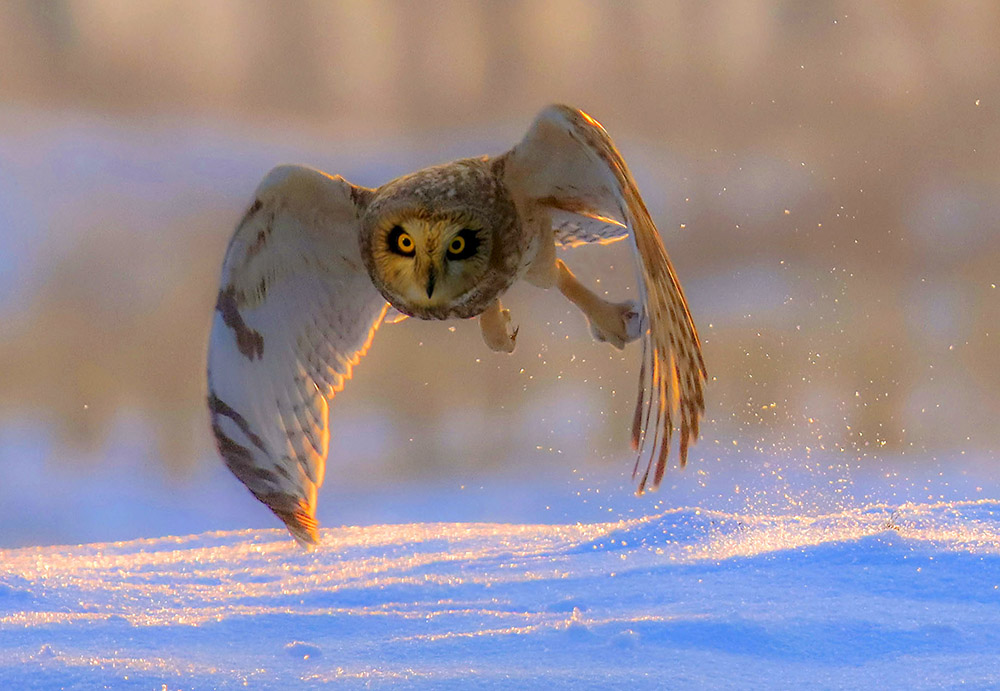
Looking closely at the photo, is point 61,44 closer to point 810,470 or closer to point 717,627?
point 717,627

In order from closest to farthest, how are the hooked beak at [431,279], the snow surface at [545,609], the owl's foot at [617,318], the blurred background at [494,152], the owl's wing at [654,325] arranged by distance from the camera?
the owl's wing at [654,325], the hooked beak at [431,279], the snow surface at [545,609], the owl's foot at [617,318], the blurred background at [494,152]

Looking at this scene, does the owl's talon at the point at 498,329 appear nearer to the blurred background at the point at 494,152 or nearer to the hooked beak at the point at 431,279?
the hooked beak at the point at 431,279

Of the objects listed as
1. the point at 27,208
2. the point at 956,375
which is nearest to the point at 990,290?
the point at 956,375

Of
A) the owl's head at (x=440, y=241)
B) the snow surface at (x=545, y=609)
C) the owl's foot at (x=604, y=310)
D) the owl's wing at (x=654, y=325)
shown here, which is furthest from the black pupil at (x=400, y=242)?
the snow surface at (x=545, y=609)

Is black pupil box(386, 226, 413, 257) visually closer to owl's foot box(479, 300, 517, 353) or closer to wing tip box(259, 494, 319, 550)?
owl's foot box(479, 300, 517, 353)

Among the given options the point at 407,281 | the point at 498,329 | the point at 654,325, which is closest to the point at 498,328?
the point at 498,329

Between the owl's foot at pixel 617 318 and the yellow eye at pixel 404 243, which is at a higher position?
the owl's foot at pixel 617 318
